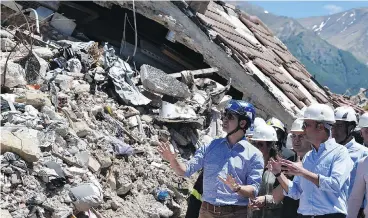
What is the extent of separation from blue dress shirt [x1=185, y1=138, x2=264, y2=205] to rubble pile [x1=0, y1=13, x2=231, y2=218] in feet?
5.08

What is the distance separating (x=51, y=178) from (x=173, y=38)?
432 centimetres

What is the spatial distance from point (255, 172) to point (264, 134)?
0.76 metres

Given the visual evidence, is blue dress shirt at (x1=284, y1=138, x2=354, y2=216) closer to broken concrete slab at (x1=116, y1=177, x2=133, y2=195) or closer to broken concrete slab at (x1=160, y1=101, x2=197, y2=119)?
broken concrete slab at (x1=116, y1=177, x2=133, y2=195)

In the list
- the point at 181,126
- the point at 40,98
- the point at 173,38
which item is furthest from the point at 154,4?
the point at 40,98

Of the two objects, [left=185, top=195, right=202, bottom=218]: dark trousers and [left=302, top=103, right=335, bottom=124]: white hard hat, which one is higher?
[left=302, top=103, right=335, bottom=124]: white hard hat

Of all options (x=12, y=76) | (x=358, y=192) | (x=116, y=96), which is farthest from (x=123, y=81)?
(x=358, y=192)

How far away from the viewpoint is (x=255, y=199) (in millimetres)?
4309

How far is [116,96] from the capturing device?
7812mm

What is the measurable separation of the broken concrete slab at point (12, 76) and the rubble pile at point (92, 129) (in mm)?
12

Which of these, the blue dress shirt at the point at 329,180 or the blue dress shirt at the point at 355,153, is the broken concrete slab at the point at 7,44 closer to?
the blue dress shirt at the point at 355,153

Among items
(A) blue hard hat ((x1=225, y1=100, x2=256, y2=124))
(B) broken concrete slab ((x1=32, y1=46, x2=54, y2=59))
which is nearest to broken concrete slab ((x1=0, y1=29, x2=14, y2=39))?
(B) broken concrete slab ((x1=32, y1=46, x2=54, y2=59))

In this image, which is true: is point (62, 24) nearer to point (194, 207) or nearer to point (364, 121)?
point (194, 207)

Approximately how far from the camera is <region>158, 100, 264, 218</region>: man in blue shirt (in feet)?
14.1

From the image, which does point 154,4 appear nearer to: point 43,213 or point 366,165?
point 43,213
